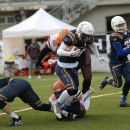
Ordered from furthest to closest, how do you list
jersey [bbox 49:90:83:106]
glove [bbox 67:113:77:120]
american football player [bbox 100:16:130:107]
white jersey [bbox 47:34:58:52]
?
1. american football player [bbox 100:16:130:107]
2. white jersey [bbox 47:34:58:52]
3. jersey [bbox 49:90:83:106]
4. glove [bbox 67:113:77:120]

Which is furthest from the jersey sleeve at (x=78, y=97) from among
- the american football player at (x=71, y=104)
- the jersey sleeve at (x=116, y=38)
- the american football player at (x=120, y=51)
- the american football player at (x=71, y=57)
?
the jersey sleeve at (x=116, y=38)

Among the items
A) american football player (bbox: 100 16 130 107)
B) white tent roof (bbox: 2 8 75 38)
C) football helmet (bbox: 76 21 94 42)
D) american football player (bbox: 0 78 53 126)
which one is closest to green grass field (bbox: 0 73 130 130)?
american football player (bbox: 0 78 53 126)

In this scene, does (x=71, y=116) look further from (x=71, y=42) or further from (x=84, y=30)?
(x=84, y=30)

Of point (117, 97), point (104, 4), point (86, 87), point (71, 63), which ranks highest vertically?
point (104, 4)

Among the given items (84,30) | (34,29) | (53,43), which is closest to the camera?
(84,30)

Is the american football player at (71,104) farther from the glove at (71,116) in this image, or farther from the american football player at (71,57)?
the american football player at (71,57)

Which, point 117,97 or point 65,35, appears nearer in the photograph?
point 65,35

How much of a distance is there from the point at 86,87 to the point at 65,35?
156 centimetres

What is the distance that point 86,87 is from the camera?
22.3 feet

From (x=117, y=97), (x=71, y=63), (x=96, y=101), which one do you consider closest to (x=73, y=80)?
(x=71, y=63)

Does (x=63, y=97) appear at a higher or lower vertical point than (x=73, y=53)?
lower

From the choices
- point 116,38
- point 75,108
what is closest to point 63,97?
point 75,108

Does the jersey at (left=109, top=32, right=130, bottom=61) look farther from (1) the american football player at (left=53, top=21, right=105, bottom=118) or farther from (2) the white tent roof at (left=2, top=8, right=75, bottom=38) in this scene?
(2) the white tent roof at (left=2, top=8, right=75, bottom=38)

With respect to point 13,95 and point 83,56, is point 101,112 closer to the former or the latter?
point 83,56
